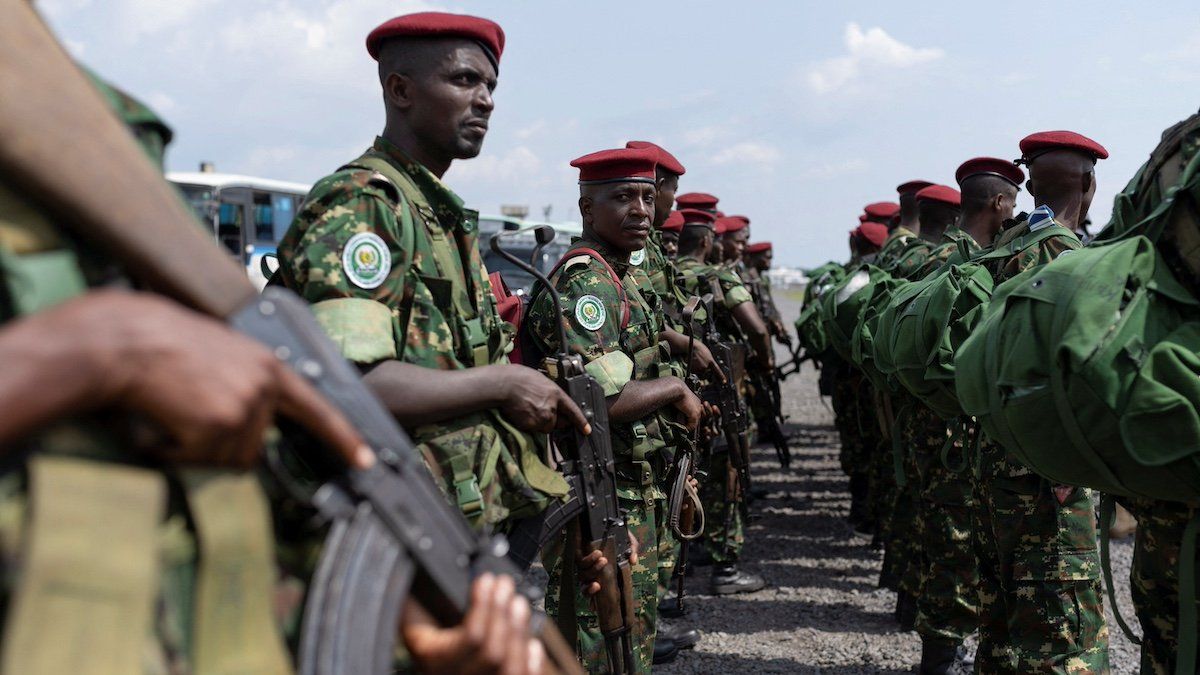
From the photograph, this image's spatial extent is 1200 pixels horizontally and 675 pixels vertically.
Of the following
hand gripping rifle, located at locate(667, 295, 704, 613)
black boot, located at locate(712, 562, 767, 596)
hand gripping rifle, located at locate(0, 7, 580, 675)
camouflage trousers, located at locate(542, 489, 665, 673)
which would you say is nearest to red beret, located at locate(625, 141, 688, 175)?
hand gripping rifle, located at locate(667, 295, 704, 613)

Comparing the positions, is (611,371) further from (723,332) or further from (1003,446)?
(723,332)

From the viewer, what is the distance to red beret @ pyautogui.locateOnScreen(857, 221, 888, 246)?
9633 millimetres

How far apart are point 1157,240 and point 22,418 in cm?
248

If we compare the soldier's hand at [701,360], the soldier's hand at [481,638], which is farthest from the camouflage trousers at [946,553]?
the soldier's hand at [481,638]

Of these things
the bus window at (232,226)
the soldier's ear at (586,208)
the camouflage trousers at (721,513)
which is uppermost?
the bus window at (232,226)

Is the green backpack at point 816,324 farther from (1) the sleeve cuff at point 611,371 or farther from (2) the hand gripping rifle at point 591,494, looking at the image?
(2) the hand gripping rifle at point 591,494

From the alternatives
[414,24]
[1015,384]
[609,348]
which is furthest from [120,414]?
[609,348]

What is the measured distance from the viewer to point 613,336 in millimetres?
3754

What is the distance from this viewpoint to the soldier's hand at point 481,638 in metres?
1.32

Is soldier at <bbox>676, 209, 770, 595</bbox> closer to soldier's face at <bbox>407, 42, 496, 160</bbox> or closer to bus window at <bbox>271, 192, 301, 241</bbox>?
soldier's face at <bbox>407, 42, 496, 160</bbox>

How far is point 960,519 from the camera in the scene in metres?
4.91

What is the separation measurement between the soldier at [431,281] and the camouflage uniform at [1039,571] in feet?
6.41

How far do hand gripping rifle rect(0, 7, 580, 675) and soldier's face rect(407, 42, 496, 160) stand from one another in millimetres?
1350

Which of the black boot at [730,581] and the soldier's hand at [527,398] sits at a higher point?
the soldier's hand at [527,398]
